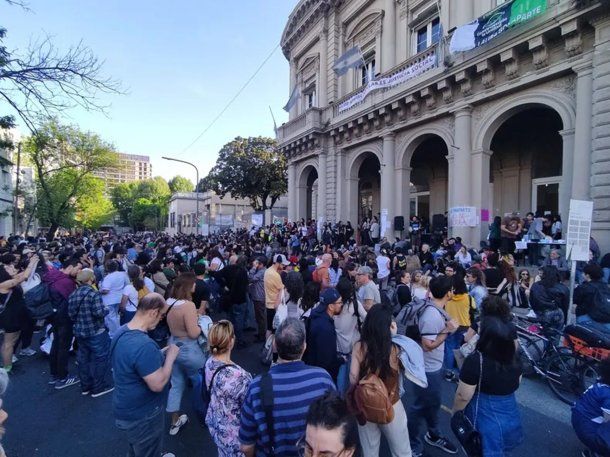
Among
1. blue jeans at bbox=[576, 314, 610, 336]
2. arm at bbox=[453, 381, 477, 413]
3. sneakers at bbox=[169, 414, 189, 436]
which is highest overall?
arm at bbox=[453, 381, 477, 413]

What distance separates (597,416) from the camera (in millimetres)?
2619

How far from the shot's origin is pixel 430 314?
142 inches

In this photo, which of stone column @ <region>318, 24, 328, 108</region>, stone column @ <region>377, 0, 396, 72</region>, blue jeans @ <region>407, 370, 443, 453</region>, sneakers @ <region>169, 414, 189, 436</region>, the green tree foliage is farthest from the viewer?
the green tree foliage

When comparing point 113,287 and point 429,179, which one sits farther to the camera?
point 429,179

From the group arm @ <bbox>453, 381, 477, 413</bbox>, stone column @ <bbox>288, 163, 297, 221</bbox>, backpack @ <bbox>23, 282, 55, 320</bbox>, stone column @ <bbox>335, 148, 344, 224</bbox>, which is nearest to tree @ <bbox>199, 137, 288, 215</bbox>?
stone column @ <bbox>288, 163, 297, 221</bbox>

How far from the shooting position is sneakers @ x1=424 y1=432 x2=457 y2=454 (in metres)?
3.52

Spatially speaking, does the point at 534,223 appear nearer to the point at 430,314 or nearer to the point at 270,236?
the point at 430,314

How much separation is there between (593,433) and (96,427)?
5015 millimetres

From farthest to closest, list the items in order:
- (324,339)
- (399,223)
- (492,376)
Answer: (399,223) < (324,339) < (492,376)

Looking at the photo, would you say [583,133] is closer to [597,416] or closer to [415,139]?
[415,139]

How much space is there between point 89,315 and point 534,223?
1160cm

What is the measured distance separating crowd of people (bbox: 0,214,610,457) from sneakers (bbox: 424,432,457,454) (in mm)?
10

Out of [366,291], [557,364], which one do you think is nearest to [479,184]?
[557,364]

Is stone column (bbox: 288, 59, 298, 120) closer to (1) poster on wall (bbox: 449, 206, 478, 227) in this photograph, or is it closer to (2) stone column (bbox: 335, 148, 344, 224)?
(2) stone column (bbox: 335, 148, 344, 224)
